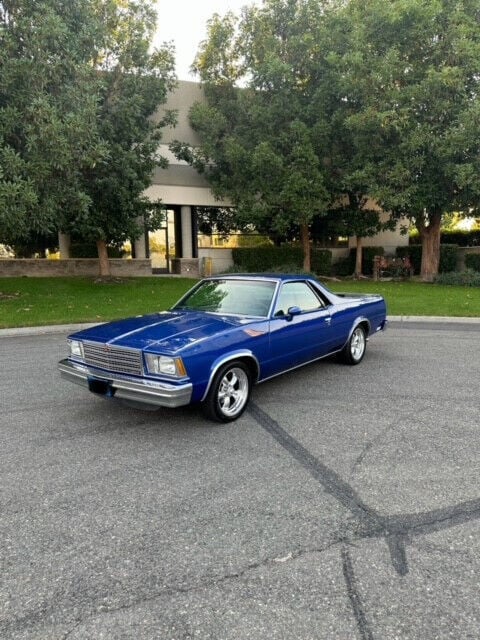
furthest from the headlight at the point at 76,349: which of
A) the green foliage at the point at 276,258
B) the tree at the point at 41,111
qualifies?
the green foliage at the point at 276,258

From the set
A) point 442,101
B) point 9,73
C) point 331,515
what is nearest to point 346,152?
point 442,101

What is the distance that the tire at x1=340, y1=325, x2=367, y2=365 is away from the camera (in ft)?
22.2

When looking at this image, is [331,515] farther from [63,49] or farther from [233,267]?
[233,267]

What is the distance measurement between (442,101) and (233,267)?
10.9 meters

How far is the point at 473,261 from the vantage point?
20.3 metres

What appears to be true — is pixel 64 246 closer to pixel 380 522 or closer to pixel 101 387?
pixel 101 387

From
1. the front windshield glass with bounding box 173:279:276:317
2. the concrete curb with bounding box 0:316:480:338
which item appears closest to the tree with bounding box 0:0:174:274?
the concrete curb with bounding box 0:316:480:338

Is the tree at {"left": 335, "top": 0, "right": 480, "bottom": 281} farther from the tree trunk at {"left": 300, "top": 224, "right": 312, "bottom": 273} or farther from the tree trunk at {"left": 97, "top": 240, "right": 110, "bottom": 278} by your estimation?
the tree trunk at {"left": 97, "top": 240, "right": 110, "bottom": 278}

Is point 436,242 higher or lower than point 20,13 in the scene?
lower

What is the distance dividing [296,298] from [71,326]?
6539 millimetres

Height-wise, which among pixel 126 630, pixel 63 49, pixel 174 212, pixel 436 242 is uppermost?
pixel 63 49

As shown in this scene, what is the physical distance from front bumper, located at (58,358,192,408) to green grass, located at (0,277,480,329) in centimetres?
650

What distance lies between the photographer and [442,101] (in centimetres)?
1589

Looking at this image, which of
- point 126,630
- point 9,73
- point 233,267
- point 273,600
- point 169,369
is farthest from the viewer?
point 233,267
